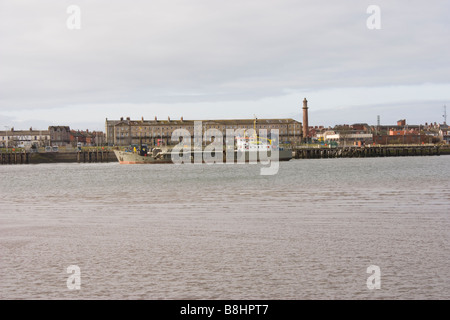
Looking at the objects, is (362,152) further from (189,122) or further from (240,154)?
(189,122)

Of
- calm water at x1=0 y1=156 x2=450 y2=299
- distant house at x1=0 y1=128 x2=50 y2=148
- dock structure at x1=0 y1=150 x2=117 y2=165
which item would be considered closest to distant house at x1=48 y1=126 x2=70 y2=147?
distant house at x1=0 y1=128 x2=50 y2=148

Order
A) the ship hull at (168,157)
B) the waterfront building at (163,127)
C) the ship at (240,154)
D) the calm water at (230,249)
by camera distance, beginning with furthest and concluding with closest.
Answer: the waterfront building at (163,127)
the ship hull at (168,157)
the ship at (240,154)
the calm water at (230,249)

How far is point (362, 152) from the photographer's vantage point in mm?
116250

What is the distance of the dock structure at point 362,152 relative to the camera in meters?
113

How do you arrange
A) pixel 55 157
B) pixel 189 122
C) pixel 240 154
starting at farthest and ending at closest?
pixel 189 122, pixel 55 157, pixel 240 154

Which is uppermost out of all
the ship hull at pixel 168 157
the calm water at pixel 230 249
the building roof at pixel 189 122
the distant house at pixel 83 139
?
the building roof at pixel 189 122

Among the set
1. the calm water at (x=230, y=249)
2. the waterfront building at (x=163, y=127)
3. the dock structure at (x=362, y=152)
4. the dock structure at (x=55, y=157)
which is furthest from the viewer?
the waterfront building at (x=163, y=127)

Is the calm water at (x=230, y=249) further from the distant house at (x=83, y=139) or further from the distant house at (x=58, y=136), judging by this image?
the distant house at (x=83, y=139)

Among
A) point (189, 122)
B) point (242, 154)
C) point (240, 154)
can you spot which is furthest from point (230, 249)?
point (189, 122)

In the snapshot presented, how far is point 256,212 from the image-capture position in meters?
21.7

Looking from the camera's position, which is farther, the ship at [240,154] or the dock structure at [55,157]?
the dock structure at [55,157]

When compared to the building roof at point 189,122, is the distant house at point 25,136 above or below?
below

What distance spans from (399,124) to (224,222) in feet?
574

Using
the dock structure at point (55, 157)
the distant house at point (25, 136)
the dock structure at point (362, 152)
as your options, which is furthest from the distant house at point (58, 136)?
the dock structure at point (362, 152)
